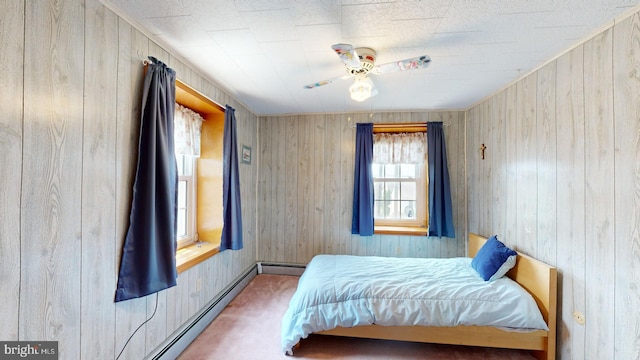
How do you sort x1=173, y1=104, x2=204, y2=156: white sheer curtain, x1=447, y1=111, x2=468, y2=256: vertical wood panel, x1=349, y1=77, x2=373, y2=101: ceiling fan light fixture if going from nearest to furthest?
x1=349, y1=77, x2=373, y2=101: ceiling fan light fixture < x1=173, y1=104, x2=204, y2=156: white sheer curtain < x1=447, y1=111, x2=468, y2=256: vertical wood panel

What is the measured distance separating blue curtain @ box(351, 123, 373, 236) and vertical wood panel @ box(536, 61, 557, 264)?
1.76 m

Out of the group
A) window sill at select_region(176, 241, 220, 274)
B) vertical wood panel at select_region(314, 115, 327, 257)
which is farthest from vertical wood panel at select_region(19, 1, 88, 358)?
vertical wood panel at select_region(314, 115, 327, 257)

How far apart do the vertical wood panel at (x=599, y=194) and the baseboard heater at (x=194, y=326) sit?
115 inches

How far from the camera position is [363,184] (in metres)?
3.47

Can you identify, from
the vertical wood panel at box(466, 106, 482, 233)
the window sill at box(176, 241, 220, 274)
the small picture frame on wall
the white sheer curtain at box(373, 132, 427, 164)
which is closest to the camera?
the window sill at box(176, 241, 220, 274)

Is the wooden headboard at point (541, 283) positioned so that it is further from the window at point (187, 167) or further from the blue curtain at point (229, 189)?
the window at point (187, 167)

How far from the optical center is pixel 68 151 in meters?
1.24

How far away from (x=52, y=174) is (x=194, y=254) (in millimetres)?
1352

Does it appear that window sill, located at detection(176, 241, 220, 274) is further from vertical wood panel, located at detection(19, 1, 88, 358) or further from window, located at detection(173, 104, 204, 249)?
vertical wood panel, located at detection(19, 1, 88, 358)

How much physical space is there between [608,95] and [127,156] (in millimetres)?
3006

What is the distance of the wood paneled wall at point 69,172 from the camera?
103cm

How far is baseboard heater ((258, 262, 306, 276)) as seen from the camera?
12.0 ft

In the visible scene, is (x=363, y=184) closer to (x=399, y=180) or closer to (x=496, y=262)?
(x=399, y=180)

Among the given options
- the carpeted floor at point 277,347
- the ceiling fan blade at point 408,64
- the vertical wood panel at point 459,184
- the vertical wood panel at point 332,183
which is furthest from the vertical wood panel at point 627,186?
the vertical wood panel at point 332,183
